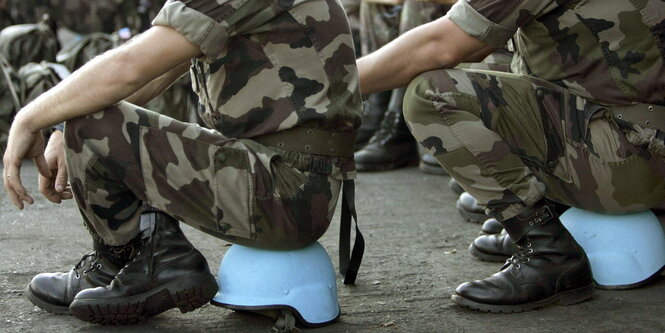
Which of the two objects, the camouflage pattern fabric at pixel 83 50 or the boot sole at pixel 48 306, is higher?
the boot sole at pixel 48 306

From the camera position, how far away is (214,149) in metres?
2.48

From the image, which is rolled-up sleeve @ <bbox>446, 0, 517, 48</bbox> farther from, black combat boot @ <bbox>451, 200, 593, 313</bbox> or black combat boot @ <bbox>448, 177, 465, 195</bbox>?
black combat boot @ <bbox>448, 177, 465, 195</bbox>

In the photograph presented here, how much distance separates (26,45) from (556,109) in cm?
413

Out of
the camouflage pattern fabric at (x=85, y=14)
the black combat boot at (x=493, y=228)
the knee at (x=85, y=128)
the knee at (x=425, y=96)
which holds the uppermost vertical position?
the knee at (x=85, y=128)

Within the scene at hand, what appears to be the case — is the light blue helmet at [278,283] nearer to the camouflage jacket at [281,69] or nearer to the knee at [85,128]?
the camouflage jacket at [281,69]

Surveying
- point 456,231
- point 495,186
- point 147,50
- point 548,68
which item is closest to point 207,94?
point 147,50

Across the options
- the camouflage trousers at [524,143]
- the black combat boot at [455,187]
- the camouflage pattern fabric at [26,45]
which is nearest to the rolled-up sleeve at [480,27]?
the camouflage trousers at [524,143]

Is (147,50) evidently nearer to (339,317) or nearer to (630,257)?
(339,317)

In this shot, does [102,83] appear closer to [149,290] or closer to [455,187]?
[149,290]

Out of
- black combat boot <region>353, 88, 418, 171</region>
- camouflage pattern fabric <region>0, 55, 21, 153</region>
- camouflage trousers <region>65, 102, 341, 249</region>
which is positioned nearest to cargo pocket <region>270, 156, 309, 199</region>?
camouflage trousers <region>65, 102, 341, 249</region>

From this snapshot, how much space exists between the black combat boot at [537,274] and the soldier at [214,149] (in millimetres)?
547

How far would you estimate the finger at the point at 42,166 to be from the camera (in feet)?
8.21

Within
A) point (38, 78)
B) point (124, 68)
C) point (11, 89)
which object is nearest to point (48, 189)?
point (124, 68)

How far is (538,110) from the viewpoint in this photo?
290 cm
